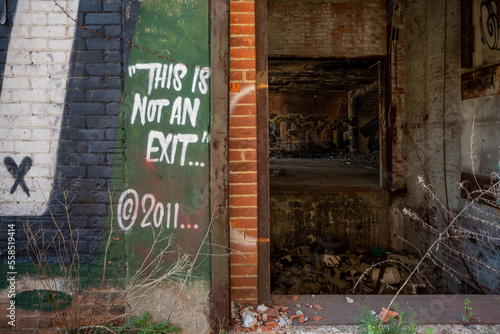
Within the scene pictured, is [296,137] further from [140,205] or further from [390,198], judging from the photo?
[140,205]

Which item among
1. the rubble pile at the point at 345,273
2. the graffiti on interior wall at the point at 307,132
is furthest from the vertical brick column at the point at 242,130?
the graffiti on interior wall at the point at 307,132

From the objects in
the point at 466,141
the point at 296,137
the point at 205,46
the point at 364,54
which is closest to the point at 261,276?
the point at 205,46

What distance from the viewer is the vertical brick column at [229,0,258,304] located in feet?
9.09

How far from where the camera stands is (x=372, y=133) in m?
17.7

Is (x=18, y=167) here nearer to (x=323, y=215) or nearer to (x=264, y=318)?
(x=264, y=318)

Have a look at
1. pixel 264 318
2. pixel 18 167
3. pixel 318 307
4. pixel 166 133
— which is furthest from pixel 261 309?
pixel 18 167

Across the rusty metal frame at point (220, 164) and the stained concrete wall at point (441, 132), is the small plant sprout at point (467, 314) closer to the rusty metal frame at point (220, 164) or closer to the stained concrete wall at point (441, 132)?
the stained concrete wall at point (441, 132)

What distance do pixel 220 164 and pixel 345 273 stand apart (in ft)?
13.9

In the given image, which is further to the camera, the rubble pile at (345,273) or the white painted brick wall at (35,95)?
the rubble pile at (345,273)

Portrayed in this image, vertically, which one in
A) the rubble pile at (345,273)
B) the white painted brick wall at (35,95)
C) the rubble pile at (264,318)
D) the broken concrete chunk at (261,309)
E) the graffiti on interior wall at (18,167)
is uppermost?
the white painted brick wall at (35,95)

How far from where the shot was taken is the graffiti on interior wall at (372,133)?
1742 cm

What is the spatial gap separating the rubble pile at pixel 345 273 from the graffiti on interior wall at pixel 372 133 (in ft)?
38.0

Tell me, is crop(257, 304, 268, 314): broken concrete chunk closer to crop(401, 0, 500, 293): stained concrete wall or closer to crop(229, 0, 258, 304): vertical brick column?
crop(229, 0, 258, 304): vertical brick column

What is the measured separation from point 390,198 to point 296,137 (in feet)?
43.7
